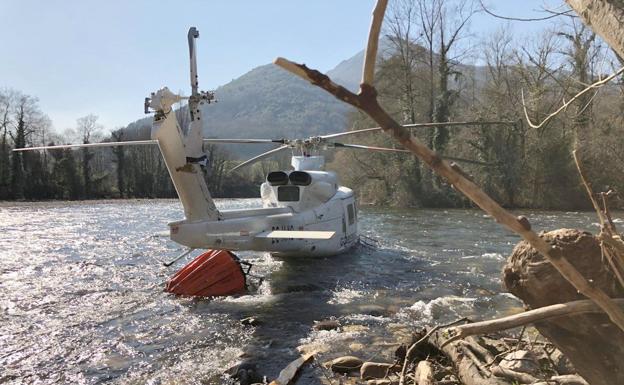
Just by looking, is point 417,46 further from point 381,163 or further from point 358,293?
point 358,293

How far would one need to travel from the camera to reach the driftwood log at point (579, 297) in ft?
9.68

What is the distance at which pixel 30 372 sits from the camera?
643cm

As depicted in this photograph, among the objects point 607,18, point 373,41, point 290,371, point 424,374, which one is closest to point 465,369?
point 424,374

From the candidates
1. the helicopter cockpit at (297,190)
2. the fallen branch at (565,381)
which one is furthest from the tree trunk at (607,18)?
the helicopter cockpit at (297,190)

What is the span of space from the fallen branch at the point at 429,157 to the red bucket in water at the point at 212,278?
908 cm

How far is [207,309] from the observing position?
950cm

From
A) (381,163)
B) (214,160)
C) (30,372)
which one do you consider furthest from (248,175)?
(30,372)

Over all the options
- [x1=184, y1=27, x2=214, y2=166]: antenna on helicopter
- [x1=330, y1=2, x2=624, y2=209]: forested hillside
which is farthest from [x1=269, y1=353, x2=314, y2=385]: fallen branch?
[x1=330, y1=2, x2=624, y2=209]: forested hillside

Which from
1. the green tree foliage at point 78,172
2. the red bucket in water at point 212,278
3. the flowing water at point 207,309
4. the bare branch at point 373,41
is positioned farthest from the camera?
the green tree foliage at point 78,172

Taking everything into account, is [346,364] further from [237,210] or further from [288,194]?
[288,194]

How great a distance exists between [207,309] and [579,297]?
7597 millimetres

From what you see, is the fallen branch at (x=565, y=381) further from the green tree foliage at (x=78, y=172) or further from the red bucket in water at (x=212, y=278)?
the green tree foliage at (x=78, y=172)

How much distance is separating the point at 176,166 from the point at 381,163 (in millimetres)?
31848

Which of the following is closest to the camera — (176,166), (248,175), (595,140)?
(176,166)
